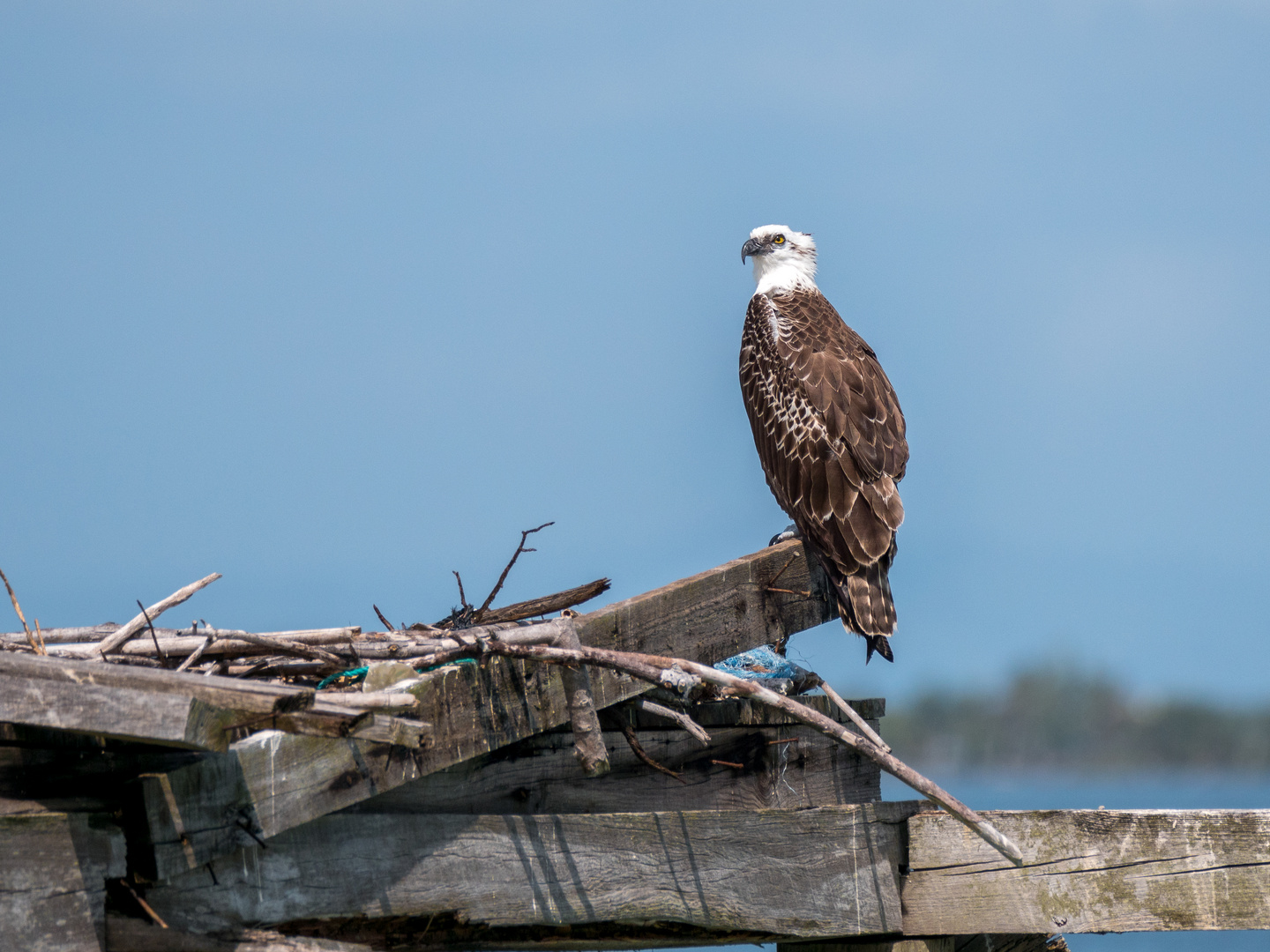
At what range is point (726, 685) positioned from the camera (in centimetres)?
327

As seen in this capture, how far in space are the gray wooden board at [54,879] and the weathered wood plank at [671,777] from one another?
2.77 feet

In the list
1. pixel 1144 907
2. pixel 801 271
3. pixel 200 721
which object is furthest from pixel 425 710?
pixel 801 271

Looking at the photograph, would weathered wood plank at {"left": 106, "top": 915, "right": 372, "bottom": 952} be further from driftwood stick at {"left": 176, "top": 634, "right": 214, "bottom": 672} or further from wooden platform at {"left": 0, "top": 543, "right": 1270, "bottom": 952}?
driftwood stick at {"left": 176, "top": 634, "right": 214, "bottom": 672}

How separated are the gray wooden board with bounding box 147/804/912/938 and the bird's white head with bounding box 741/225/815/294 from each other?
4.58m

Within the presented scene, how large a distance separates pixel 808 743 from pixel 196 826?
2045 millimetres

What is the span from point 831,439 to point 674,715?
7.97ft

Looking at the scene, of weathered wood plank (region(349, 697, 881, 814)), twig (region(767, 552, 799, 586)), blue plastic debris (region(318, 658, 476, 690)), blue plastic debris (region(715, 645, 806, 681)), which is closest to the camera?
blue plastic debris (region(318, 658, 476, 690))

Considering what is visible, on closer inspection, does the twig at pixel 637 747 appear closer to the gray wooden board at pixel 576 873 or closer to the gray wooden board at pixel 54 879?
the gray wooden board at pixel 576 873

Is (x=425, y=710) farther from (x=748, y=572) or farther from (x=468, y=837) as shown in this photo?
(x=748, y=572)

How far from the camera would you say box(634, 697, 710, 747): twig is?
12.0 ft

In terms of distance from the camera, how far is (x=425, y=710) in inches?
125

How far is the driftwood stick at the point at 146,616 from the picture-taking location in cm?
358

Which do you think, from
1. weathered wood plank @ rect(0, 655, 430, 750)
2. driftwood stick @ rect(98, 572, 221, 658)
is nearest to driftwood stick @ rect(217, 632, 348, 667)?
driftwood stick @ rect(98, 572, 221, 658)

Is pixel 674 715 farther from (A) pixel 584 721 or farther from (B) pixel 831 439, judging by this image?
(B) pixel 831 439
